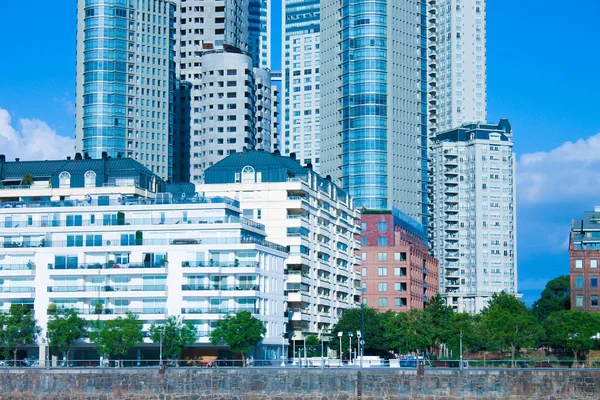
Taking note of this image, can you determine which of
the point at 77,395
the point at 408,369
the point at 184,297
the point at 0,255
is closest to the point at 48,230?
the point at 0,255

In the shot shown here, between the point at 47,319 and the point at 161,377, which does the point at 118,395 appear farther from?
the point at 47,319

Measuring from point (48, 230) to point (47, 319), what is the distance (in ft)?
39.7

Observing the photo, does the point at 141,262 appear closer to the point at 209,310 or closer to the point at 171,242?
the point at 171,242

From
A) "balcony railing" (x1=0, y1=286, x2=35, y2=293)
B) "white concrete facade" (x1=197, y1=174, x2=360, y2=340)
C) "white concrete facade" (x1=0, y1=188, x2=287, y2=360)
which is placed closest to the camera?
"white concrete facade" (x1=0, y1=188, x2=287, y2=360)

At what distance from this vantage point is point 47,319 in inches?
5413

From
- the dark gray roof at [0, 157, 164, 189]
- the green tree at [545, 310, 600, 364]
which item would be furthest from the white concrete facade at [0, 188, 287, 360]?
the green tree at [545, 310, 600, 364]

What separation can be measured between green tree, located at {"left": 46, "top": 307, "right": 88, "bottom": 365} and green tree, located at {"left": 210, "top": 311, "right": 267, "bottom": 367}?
15.0 metres

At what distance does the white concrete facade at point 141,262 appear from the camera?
5349 inches

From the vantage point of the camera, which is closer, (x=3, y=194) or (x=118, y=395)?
(x=118, y=395)

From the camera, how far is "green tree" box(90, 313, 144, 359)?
12900 cm

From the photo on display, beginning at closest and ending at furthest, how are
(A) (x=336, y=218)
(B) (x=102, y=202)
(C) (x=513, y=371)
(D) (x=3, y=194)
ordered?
(C) (x=513, y=371) → (B) (x=102, y=202) → (D) (x=3, y=194) → (A) (x=336, y=218)

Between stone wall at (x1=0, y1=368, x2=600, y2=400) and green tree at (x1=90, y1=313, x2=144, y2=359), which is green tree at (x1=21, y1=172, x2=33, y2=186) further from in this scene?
stone wall at (x1=0, y1=368, x2=600, y2=400)

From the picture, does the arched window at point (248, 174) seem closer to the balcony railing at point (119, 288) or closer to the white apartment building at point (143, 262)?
the white apartment building at point (143, 262)

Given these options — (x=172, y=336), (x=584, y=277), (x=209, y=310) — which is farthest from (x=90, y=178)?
(x=584, y=277)
